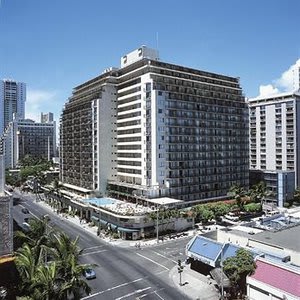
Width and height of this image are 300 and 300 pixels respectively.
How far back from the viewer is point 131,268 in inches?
2303

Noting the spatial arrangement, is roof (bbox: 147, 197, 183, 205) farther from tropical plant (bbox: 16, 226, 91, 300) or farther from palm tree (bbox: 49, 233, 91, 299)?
tropical plant (bbox: 16, 226, 91, 300)

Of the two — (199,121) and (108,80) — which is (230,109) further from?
(108,80)

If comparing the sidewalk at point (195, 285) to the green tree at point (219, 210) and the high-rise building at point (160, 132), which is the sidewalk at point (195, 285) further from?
the high-rise building at point (160, 132)

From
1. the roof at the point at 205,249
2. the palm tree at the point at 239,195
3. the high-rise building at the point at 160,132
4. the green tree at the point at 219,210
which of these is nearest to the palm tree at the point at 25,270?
the roof at the point at 205,249

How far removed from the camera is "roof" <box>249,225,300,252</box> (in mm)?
51188

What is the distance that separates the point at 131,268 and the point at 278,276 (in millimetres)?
24819

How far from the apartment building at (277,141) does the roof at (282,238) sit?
6284 cm

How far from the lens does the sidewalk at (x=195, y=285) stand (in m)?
47.5

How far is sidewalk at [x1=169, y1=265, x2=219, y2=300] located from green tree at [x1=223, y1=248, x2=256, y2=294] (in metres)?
3.63

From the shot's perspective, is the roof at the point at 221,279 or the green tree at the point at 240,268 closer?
the green tree at the point at 240,268

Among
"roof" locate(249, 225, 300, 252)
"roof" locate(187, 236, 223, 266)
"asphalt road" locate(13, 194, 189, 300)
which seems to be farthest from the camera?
"roof" locate(187, 236, 223, 266)

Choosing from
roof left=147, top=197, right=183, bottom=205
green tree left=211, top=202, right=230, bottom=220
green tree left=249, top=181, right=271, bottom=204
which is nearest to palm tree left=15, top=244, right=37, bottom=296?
roof left=147, top=197, right=183, bottom=205

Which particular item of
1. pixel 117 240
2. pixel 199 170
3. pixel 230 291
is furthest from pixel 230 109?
pixel 230 291

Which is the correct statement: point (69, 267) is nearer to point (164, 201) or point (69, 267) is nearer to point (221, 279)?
point (221, 279)
